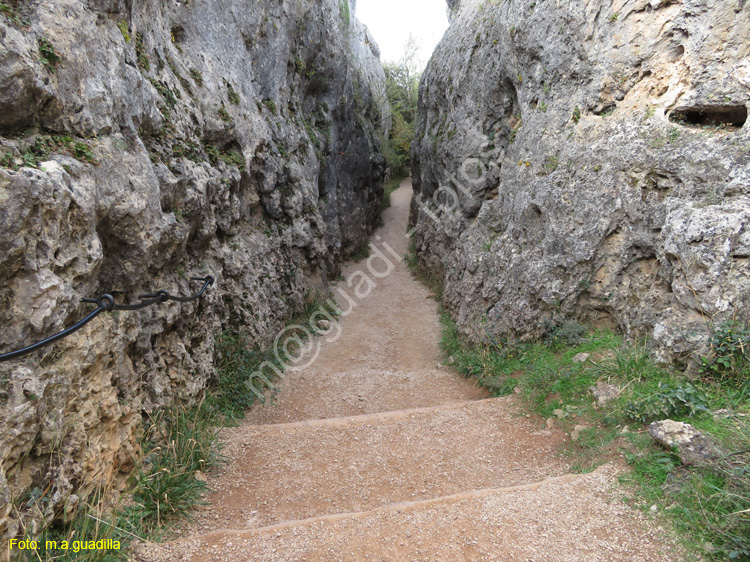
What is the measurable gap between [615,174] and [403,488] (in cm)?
486

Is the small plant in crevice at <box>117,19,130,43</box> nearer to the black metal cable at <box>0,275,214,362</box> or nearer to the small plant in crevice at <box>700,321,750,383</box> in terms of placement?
the black metal cable at <box>0,275,214,362</box>

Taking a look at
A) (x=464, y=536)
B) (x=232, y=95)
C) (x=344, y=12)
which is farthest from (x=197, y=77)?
(x=344, y=12)

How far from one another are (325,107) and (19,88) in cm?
1057

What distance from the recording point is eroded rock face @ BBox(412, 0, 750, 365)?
4.20 meters

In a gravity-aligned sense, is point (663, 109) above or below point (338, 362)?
above

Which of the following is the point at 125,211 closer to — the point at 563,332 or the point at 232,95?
the point at 232,95

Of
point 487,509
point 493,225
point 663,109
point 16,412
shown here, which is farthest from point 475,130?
point 16,412

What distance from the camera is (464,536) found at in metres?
2.84

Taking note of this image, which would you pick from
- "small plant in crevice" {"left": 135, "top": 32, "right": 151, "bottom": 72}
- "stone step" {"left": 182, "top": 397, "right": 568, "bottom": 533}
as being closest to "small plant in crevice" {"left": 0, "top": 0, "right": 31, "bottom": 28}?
"small plant in crevice" {"left": 135, "top": 32, "right": 151, "bottom": 72}

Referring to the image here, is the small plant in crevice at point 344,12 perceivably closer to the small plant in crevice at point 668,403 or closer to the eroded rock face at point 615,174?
the eroded rock face at point 615,174

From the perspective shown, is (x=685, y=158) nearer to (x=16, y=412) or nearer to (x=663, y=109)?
(x=663, y=109)

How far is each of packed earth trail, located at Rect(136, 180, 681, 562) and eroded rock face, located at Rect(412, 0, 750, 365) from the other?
186cm

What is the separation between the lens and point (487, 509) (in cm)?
306

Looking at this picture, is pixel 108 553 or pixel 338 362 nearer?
pixel 108 553
